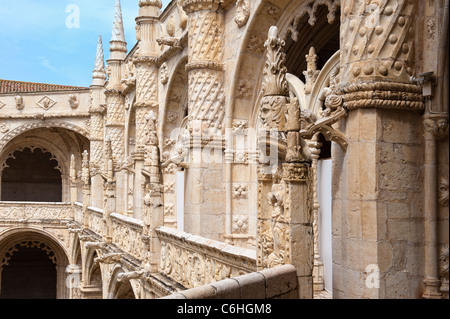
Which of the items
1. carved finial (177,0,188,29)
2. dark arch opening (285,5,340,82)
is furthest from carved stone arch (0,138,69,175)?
dark arch opening (285,5,340,82)

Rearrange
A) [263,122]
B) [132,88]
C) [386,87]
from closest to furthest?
[386,87] < [263,122] < [132,88]

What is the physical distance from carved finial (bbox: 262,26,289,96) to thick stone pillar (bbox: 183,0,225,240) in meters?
4.74

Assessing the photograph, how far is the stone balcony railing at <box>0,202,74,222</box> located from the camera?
24750 millimetres

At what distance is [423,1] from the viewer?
518 centimetres

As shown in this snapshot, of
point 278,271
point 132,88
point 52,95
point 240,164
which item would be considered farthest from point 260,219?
point 52,95

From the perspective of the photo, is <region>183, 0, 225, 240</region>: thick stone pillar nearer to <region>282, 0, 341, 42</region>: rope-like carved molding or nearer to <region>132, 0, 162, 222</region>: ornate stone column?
<region>282, 0, 341, 42</region>: rope-like carved molding

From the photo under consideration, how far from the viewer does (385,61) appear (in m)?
5.09

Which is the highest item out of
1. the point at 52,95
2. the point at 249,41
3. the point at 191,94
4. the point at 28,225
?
the point at 52,95

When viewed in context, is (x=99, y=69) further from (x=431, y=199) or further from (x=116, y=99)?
(x=431, y=199)

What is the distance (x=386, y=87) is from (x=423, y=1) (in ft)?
3.10

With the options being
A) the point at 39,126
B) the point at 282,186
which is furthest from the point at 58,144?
the point at 282,186

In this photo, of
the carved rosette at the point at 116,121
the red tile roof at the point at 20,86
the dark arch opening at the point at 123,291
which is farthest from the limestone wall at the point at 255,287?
the red tile roof at the point at 20,86

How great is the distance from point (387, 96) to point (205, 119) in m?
5.39
